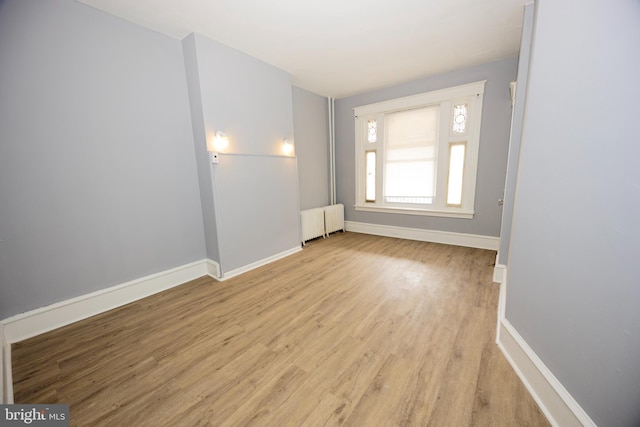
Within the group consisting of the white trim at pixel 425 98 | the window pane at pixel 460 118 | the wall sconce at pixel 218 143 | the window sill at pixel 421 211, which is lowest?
the window sill at pixel 421 211

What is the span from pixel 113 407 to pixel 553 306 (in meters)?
2.65

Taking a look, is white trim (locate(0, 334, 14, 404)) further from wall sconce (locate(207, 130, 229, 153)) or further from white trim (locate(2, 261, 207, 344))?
wall sconce (locate(207, 130, 229, 153))

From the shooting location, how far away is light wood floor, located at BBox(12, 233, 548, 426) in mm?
1272

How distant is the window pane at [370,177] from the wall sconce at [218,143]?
313 centimetres

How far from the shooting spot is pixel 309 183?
4781 mm

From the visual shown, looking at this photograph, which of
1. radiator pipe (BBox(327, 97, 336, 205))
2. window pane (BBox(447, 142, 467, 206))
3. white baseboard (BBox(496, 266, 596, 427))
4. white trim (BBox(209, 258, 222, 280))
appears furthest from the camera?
radiator pipe (BBox(327, 97, 336, 205))

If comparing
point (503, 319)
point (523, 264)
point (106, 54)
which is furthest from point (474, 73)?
point (106, 54)

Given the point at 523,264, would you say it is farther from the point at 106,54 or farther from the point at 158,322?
the point at 106,54

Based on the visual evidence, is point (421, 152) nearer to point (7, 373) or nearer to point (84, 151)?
point (84, 151)

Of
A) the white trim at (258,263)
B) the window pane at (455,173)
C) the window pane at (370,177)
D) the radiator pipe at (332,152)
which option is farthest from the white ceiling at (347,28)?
the white trim at (258,263)

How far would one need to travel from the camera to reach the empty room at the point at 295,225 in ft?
3.58

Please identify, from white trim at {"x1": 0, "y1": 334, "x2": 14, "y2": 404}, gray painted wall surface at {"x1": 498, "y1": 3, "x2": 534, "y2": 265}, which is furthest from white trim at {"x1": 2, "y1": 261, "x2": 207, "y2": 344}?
gray painted wall surface at {"x1": 498, "y1": 3, "x2": 534, "y2": 265}

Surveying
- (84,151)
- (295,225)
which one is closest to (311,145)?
(295,225)

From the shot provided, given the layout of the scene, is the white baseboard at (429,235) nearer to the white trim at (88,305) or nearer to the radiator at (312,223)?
the radiator at (312,223)
